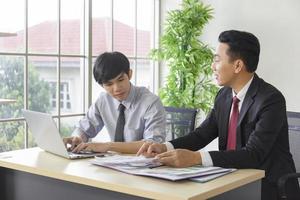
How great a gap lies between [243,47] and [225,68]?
0.43 feet

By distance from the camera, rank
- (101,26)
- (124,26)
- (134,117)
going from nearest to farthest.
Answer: (134,117) → (101,26) → (124,26)

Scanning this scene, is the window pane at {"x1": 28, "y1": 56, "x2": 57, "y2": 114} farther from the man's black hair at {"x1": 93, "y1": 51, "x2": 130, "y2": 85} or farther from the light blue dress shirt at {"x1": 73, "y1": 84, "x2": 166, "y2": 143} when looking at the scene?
the man's black hair at {"x1": 93, "y1": 51, "x2": 130, "y2": 85}


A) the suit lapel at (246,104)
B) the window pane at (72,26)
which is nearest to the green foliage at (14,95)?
the window pane at (72,26)

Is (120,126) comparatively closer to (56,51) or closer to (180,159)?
(180,159)

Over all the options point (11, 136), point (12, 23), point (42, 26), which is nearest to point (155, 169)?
point (11, 136)

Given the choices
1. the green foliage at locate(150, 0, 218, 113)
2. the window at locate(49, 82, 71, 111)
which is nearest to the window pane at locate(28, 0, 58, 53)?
the window at locate(49, 82, 71, 111)

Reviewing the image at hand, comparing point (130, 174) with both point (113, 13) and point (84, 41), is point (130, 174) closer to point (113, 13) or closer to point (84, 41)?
point (84, 41)

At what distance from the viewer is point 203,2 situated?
4.57 meters

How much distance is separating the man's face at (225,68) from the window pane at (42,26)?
71.6 inches

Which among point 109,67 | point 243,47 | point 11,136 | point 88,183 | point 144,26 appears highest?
point 144,26

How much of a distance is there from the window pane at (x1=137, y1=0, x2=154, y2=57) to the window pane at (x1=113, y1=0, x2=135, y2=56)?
116mm

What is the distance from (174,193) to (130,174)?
31 cm

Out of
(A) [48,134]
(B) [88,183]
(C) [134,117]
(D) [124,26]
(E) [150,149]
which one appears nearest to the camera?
(B) [88,183]

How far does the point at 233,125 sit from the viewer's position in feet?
6.91
